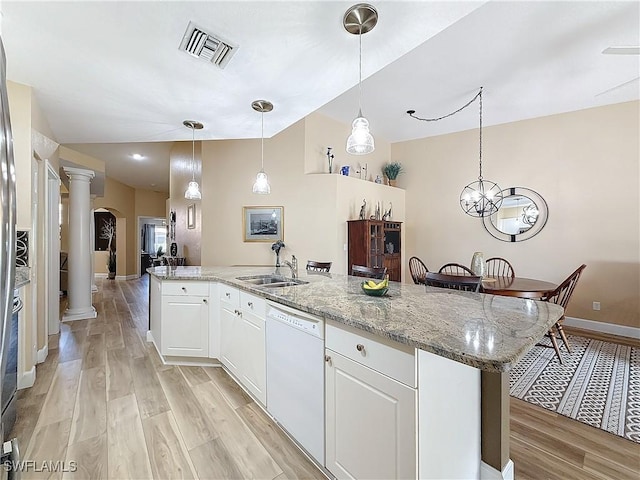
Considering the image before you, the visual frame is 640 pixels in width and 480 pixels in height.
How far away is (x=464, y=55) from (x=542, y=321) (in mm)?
2899

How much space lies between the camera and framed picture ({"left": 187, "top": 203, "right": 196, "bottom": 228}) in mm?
5309

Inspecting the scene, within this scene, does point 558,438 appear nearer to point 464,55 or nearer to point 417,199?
point 464,55

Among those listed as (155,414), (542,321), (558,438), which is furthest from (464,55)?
(155,414)

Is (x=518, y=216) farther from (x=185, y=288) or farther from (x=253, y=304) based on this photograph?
(x=185, y=288)

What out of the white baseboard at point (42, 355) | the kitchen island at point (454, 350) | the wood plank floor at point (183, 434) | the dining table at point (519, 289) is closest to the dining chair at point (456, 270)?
the dining table at point (519, 289)

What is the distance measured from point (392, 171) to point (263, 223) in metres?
2.68

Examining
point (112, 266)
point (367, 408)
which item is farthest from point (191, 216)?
point (112, 266)

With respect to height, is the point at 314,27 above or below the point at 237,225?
above

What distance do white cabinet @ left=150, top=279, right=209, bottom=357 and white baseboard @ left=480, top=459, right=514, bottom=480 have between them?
2.26 m

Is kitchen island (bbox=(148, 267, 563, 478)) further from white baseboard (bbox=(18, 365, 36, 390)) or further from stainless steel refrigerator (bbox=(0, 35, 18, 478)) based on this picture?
white baseboard (bbox=(18, 365, 36, 390))

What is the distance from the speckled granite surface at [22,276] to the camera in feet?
7.05

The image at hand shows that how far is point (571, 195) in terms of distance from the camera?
4344 millimetres

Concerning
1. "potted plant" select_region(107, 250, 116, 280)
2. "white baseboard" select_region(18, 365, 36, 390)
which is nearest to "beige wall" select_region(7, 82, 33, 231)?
"white baseboard" select_region(18, 365, 36, 390)

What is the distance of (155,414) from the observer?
2.09 meters
